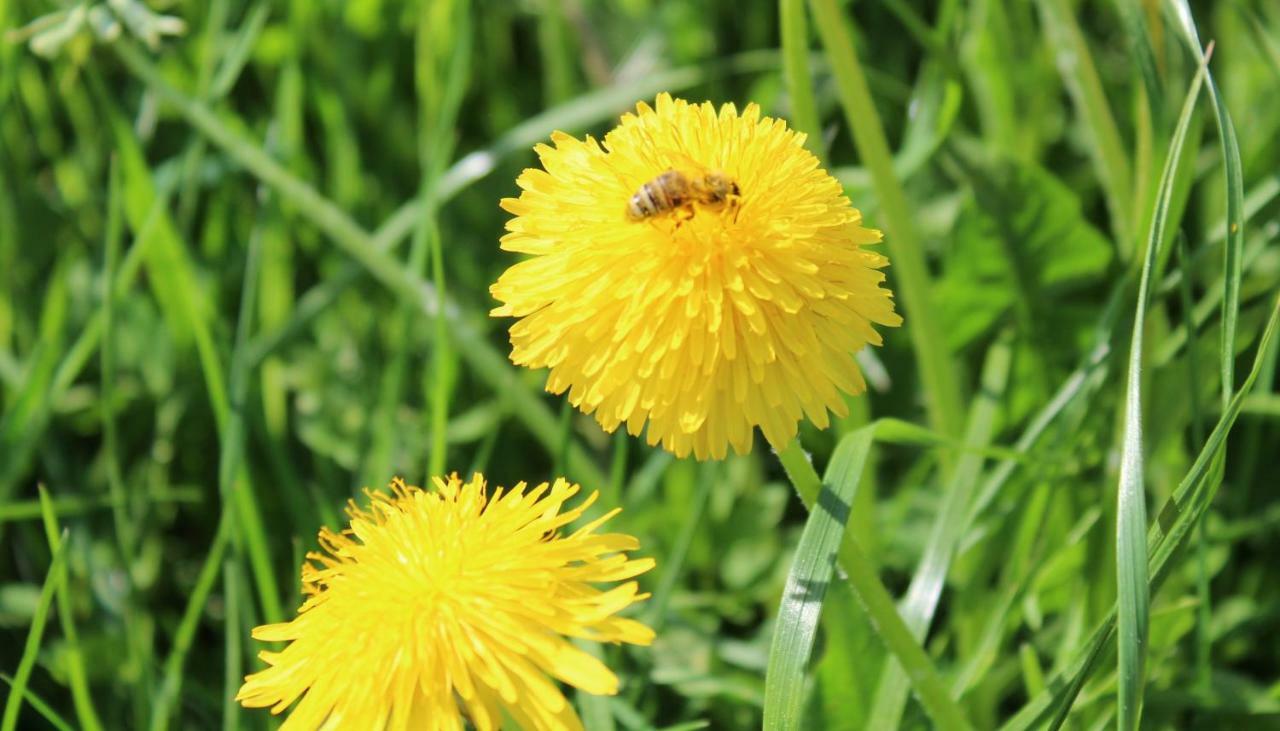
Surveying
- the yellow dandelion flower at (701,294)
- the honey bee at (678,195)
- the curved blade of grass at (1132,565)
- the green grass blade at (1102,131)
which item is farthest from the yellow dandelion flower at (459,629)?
the green grass blade at (1102,131)

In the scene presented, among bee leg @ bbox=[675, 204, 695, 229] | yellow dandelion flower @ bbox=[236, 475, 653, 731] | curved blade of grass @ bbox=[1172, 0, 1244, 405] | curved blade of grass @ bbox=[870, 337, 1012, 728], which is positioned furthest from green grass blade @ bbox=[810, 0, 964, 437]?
yellow dandelion flower @ bbox=[236, 475, 653, 731]

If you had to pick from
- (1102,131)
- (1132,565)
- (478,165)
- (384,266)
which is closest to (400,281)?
(384,266)

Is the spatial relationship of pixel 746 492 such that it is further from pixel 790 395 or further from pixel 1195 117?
pixel 790 395

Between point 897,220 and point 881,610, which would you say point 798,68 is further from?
point 881,610

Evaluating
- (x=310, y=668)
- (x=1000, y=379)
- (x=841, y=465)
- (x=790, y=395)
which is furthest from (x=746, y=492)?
(x=310, y=668)

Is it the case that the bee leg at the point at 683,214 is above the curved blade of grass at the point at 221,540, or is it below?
above

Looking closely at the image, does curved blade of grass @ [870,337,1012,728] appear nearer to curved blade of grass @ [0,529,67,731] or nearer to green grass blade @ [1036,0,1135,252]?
green grass blade @ [1036,0,1135,252]

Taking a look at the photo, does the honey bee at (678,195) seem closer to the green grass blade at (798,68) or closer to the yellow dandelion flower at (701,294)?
the yellow dandelion flower at (701,294)
